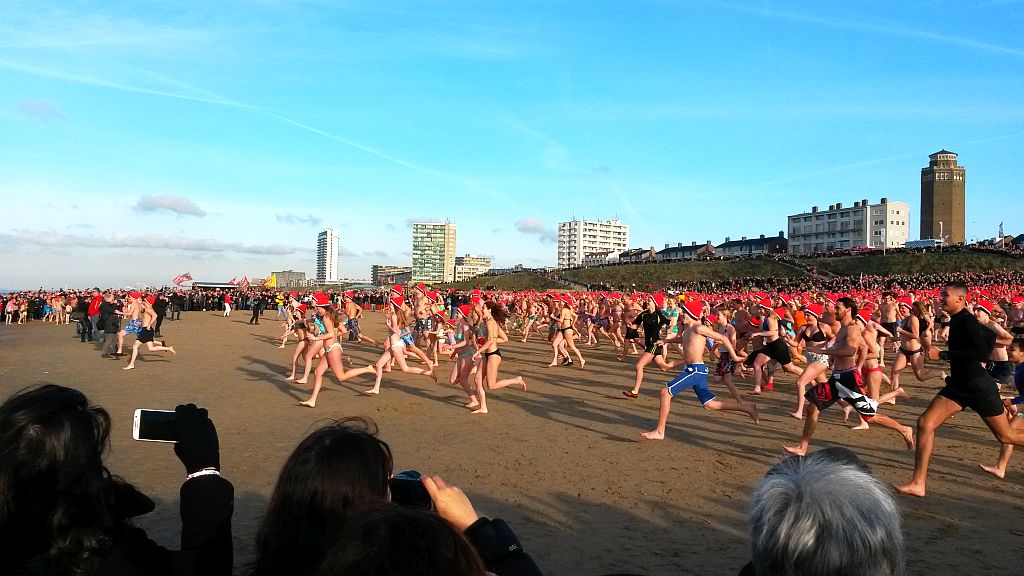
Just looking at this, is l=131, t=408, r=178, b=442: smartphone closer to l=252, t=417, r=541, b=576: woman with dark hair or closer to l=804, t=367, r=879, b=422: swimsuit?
l=252, t=417, r=541, b=576: woman with dark hair

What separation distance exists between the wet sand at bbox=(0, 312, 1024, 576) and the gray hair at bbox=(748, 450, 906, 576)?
2692 millimetres

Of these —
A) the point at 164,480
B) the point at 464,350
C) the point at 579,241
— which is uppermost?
the point at 579,241

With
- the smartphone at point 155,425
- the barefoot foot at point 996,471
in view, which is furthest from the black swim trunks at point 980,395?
the smartphone at point 155,425

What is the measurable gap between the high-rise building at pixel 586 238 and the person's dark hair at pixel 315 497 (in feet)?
569

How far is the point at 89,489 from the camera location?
1988 millimetres

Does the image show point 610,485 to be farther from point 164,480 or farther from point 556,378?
point 556,378

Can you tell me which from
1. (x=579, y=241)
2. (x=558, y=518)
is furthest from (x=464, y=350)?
(x=579, y=241)

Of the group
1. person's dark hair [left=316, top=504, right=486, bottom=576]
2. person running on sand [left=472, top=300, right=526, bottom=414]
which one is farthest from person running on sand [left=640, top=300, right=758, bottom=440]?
person's dark hair [left=316, top=504, right=486, bottom=576]

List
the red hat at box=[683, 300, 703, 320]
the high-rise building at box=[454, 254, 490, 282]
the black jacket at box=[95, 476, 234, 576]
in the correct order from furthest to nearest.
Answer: the high-rise building at box=[454, 254, 490, 282]
the red hat at box=[683, 300, 703, 320]
the black jacket at box=[95, 476, 234, 576]

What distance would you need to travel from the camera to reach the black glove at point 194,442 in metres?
2.22

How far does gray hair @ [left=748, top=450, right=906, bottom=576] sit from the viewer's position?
156 cm

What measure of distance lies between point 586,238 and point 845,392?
17411cm

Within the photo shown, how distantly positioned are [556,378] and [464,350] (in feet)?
13.6

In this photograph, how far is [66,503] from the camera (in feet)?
6.39
